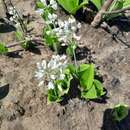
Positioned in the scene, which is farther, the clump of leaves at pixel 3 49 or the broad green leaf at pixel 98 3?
the broad green leaf at pixel 98 3

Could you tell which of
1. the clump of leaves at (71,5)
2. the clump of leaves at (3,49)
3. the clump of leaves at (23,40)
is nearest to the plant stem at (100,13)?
the clump of leaves at (71,5)

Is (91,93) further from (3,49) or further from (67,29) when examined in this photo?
(3,49)

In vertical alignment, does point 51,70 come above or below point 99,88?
above

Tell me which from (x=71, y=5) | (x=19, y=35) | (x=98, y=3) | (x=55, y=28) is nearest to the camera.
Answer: (x=55, y=28)

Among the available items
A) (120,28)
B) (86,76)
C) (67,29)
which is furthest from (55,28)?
(120,28)

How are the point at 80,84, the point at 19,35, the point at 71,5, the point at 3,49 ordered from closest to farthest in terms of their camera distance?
1. the point at 80,84
2. the point at 3,49
3. the point at 19,35
4. the point at 71,5

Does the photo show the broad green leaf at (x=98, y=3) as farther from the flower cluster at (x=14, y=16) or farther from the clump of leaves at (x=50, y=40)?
the flower cluster at (x=14, y=16)

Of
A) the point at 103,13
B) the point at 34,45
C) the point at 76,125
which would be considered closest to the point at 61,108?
the point at 76,125

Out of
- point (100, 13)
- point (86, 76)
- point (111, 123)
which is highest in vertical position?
point (100, 13)
